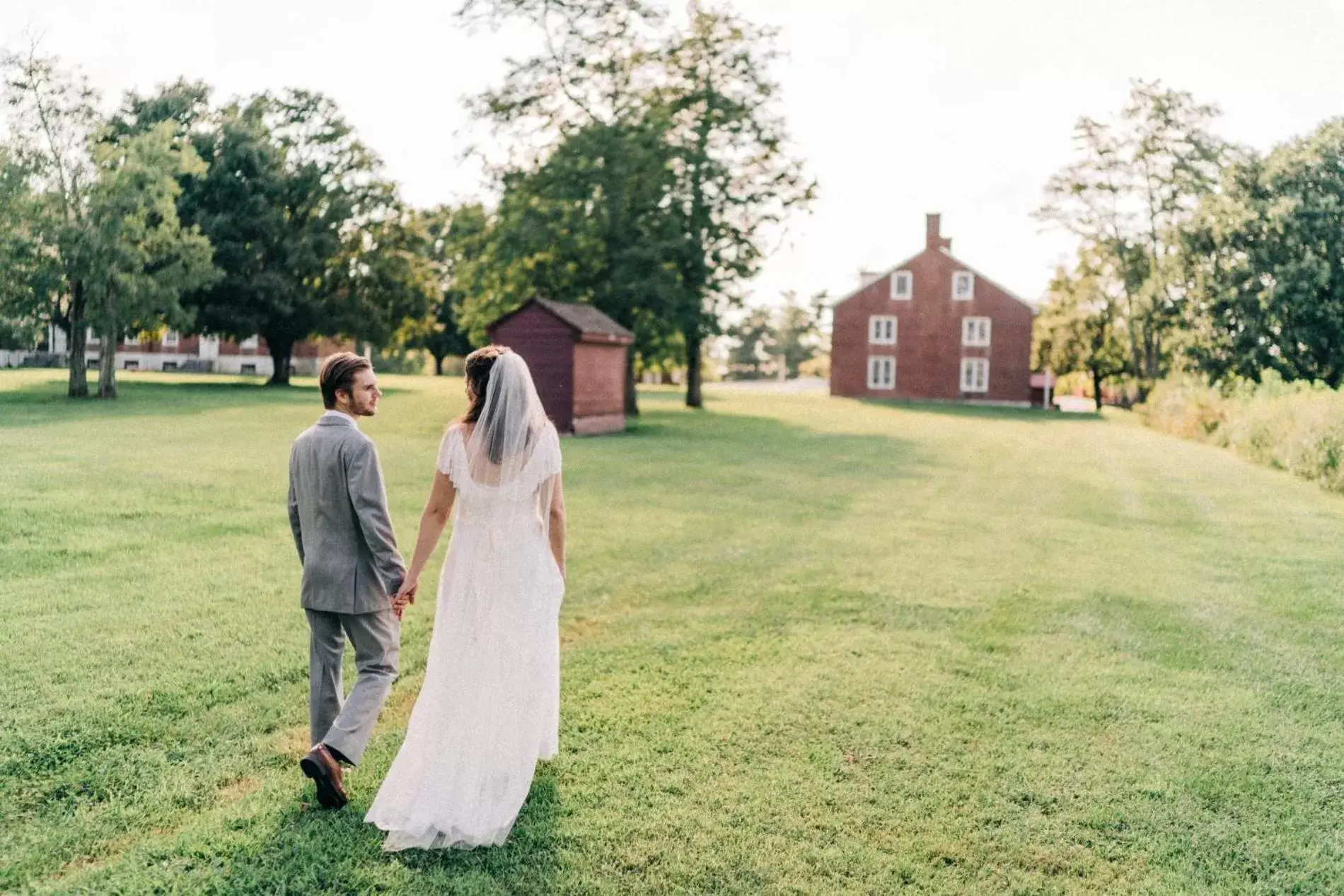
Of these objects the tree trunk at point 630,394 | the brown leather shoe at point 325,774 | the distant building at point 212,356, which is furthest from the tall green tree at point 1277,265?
the distant building at point 212,356

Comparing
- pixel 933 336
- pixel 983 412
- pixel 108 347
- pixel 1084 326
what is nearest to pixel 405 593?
pixel 108 347

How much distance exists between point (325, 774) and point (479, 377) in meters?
1.99

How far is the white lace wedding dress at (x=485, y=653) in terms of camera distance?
459cm

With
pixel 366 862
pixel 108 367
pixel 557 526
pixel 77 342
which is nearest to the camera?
pixel 366 862

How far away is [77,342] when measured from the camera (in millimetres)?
31609

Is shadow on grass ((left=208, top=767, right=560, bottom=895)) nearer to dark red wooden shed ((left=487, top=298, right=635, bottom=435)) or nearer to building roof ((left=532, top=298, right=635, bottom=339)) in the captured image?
dark red wooden shed ((left=487, top=298, right=635, bottom=435))

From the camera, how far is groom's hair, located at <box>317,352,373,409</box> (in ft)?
15.5

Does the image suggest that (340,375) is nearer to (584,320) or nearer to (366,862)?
(366,862)

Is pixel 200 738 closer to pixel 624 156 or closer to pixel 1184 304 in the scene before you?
pixel 624 156

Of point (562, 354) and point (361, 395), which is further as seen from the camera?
point (562, 354)

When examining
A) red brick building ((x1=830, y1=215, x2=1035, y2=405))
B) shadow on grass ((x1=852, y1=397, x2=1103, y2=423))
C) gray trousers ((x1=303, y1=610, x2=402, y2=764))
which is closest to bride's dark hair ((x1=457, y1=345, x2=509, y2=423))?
gray trousers ((x1=303, y1=610, x2=402, y2=764))

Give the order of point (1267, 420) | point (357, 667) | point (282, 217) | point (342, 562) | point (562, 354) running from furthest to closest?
point (282, 217)
point (562, 354)
point (1267, 420)
point (357, 667)
point (342, 562)

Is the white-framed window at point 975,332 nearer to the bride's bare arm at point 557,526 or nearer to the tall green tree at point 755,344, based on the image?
the bride's bare arm at point 557,526

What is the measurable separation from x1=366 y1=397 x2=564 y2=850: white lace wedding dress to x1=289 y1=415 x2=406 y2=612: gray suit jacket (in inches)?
12.5
